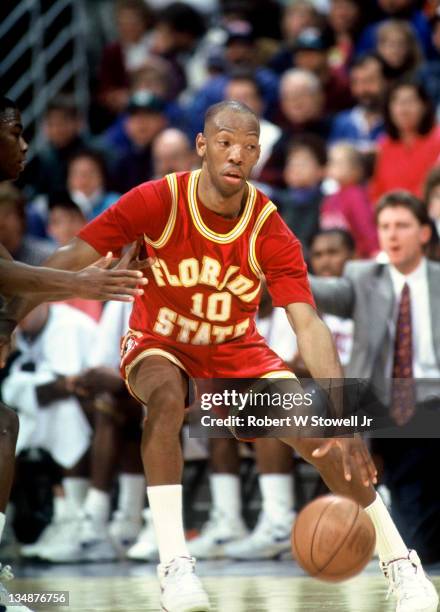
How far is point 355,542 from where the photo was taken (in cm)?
473

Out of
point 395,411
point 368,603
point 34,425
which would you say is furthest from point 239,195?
point 34,425

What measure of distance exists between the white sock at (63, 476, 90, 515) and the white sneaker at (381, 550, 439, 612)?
3.58 meters

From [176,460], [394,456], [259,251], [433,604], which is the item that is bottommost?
[433,604]

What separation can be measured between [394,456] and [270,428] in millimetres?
2194

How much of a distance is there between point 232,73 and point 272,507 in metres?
4.51

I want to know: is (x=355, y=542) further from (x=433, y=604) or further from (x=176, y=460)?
(x=176, y=460)

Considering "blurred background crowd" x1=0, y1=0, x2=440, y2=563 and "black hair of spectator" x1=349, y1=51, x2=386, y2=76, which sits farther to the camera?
"black hair of spectator" x1=349, y1=51, x2=386, y2=76

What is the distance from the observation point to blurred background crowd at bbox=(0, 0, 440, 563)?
783 cm

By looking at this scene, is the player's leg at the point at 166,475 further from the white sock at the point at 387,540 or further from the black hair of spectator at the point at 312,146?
the black hair of spectator at the point at 312,146

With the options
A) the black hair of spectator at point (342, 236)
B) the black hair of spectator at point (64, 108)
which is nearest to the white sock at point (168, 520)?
the black hair of spectator at point (342, 236)

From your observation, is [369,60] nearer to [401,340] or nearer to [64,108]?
[64,108]

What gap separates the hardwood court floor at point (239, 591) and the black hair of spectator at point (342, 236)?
222 centimetres

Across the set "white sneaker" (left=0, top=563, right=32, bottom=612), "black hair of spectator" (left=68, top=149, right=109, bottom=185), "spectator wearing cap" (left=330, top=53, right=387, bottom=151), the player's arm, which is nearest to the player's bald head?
the player's arm

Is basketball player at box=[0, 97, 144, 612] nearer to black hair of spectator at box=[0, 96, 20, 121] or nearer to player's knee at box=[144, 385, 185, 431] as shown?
player's knee at box=[144, 385, 185, 431]
